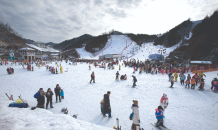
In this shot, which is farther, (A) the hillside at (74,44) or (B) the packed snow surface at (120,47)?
(A) the hillside at (74,44)

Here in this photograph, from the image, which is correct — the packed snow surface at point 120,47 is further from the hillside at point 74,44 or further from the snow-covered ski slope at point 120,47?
the hillside at point 74,44

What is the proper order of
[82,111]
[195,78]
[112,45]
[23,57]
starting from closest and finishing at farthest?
[82,111] → [195,78] → [23,57] → [112,45]

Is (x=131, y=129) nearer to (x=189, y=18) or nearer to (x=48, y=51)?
(x=48, y=51)

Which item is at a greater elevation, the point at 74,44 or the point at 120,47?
the point at 74,44

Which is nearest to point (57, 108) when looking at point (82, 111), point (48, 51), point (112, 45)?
point (82, 111)

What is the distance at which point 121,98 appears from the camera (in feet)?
24.4

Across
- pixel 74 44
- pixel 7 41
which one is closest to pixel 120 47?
pixel 7 41

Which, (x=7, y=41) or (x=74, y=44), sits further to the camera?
(x=74, y=44)

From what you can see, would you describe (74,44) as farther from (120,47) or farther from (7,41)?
(120,47)

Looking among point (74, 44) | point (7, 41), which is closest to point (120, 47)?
point (7, 41)

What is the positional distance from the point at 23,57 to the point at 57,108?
158 feet

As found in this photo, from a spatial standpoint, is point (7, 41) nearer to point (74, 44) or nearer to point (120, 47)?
point (74, 44)

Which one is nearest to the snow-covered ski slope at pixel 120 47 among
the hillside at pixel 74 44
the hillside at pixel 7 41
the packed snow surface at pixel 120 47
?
the packed snow surface at pixel 120 47

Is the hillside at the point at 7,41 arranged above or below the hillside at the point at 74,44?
below
